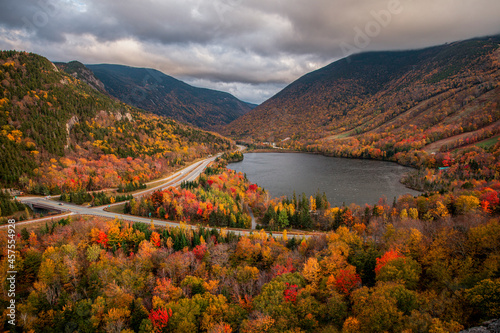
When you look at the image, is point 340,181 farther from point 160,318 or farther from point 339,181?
point 160,318

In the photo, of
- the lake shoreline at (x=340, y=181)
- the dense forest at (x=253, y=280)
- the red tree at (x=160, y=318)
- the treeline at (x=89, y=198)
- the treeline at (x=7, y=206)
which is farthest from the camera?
the lake shoreline at (x=340, y=181)

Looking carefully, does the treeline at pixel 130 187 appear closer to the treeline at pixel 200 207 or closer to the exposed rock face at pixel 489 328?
the treeline at pixel 200 207

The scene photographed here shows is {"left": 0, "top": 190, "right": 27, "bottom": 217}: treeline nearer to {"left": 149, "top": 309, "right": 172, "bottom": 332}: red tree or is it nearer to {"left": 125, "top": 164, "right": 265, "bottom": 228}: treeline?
{"left": 125, "top": 164, "right": 265, "bottom": 228}: treeline

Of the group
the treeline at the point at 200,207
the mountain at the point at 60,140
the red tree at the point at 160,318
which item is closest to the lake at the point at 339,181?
the treeline at the point at 200,207

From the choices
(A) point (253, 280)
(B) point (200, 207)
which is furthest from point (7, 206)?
(A) point (253, 280)

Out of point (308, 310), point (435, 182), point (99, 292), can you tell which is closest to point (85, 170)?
point (99, 292)

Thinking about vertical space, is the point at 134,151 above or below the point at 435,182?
above

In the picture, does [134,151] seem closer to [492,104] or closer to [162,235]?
[162,235]
